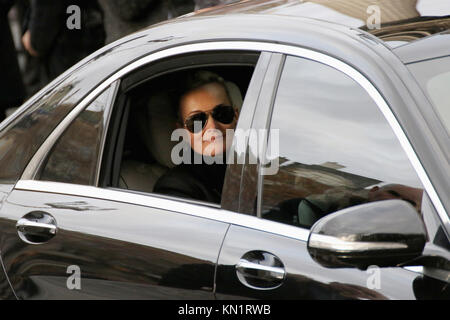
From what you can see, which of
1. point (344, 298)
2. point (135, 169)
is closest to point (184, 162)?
point (135, 169)

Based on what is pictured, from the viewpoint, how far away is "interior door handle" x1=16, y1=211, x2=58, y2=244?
3.15 m

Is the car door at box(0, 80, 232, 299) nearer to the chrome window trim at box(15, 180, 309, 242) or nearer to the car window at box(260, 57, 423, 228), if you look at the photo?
the chrome window trim at box(15, 180, 309, 242)

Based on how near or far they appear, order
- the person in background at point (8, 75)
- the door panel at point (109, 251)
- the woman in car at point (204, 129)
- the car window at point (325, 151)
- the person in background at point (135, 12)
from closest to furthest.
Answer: the car window at point (325, 151) → the door panel at point (109, 251) → the woman in car at point (204, 129) → the person in background at point (135, 12) → the person in background at point (8, 75)

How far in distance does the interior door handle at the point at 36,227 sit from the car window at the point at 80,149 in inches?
5.6

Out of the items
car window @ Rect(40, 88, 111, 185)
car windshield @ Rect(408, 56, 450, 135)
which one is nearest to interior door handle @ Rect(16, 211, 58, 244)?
car window @ Rect(40, 88, 111, 185)

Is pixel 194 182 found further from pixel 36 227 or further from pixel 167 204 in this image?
pixel 36 227

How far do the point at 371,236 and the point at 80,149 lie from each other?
120 cm

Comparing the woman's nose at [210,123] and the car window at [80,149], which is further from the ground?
the woman's nose at [210,123]

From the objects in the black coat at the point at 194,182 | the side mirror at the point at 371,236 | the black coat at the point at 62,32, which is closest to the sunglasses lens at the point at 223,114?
the black coat at the point at 194,182

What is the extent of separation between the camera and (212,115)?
3430 mm

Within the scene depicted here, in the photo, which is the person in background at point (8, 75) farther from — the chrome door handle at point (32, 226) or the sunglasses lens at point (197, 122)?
the chrome door handle at point (32, 226)

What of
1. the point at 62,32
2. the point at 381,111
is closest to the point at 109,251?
the point at 381,111

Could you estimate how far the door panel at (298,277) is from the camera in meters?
2.45
